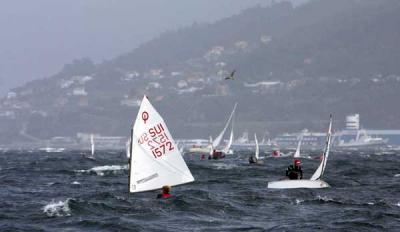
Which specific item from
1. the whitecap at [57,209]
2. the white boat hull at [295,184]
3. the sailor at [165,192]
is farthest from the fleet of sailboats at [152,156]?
the white boat hull at [295,184]

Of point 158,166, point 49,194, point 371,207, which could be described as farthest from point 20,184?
point 371,207

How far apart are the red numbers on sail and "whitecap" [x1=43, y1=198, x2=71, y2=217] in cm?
459

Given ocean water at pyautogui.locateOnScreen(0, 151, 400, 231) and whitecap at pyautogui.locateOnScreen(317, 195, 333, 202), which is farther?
whitecap at pyautogui.locateOnScreen(317, 195, 333, 202)

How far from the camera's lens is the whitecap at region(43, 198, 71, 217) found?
4538 cm

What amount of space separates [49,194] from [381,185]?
74.9 ft

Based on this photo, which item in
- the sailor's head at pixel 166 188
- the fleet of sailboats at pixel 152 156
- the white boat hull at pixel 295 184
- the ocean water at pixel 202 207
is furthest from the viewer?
the white boat hull at pixel 295 184

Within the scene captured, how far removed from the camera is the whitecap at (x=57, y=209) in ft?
149


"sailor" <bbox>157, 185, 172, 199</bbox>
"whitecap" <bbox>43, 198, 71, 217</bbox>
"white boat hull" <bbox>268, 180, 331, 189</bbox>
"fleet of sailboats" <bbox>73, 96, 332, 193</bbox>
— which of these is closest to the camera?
"whitecap" <bbox>43, 198, 71, 217</bbox>

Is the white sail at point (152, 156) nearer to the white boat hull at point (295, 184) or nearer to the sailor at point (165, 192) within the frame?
the sailor at point (165, 192)

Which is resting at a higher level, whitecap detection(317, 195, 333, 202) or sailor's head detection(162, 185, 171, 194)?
sailor's head detection(162, 185, 171, 194)

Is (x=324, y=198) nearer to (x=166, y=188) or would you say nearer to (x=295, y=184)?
(x=295, y=184)

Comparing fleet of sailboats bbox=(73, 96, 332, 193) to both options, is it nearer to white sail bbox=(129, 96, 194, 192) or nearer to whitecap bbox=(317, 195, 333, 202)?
white sail bbox=(129, 96, 194, 192)

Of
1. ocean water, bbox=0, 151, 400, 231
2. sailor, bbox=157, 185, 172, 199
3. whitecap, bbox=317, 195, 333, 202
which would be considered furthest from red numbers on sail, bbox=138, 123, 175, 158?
whitecap, bbox=317, 195, 333, 202

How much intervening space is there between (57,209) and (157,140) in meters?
5.52
